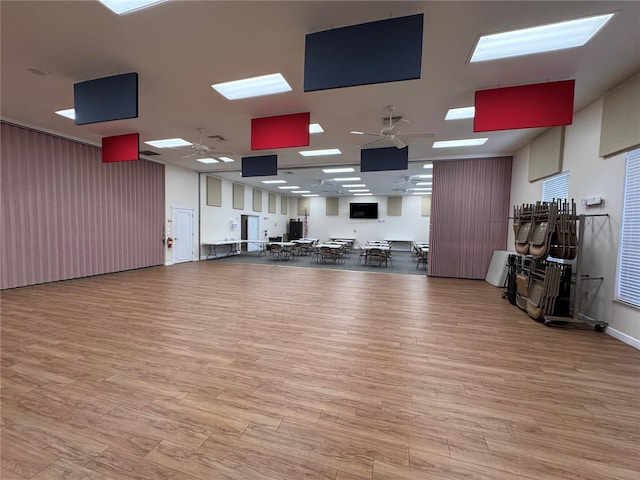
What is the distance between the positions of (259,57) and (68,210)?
260 inches

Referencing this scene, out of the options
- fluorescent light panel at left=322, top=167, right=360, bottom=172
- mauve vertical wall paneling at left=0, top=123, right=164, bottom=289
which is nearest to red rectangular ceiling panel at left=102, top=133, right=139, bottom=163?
mauve vertical wall paneling at left=0, top=123, right=164, bottom=289

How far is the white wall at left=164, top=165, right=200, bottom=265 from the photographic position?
30.8ft

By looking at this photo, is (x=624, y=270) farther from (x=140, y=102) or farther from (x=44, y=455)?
(x=140, y=102)

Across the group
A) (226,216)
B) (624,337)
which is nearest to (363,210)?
(226,216)

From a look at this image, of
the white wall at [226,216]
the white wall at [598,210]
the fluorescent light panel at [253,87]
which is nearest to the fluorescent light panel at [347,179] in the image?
the white wall at [226,216]

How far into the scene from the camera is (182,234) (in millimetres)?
10094

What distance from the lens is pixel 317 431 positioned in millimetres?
1855

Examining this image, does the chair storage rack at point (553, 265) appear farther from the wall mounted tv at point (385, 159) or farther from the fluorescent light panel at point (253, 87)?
the fluorescent light panel at point (253, 87)

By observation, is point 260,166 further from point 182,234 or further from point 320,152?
point 182,234

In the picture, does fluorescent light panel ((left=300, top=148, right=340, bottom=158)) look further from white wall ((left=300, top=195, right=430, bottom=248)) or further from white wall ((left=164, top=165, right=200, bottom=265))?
white wall ((left=300, top=195, right=430, bottom=248))

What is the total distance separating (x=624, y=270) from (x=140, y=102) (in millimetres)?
8008

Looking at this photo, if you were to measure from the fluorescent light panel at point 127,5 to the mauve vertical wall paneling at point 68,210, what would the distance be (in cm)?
527

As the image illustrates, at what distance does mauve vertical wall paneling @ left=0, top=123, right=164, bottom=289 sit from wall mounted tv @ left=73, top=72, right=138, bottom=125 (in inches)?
136

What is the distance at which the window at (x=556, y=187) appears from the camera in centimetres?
502
